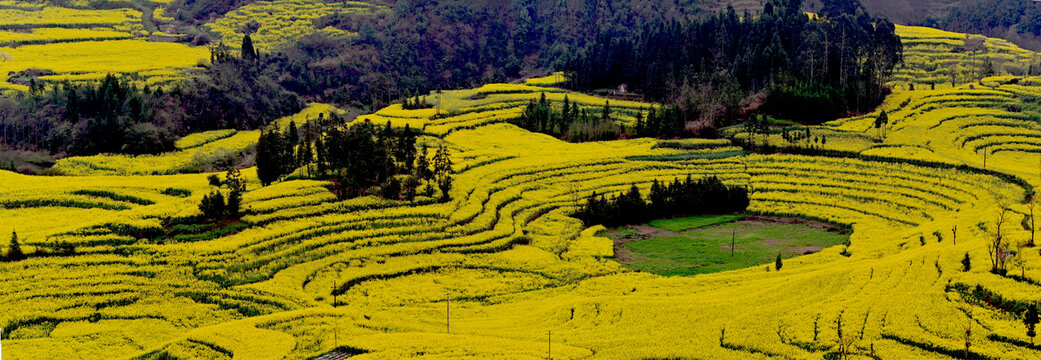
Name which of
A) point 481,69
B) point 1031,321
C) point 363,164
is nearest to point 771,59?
point 363,164

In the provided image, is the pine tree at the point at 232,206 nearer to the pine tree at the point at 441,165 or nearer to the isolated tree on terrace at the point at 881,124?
the pine tree at the point at 441,165

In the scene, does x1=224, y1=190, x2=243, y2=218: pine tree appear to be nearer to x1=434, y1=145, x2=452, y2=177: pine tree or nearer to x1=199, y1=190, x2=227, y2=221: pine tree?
x1=199, y1=190, x2=227, y2=221: pine tree

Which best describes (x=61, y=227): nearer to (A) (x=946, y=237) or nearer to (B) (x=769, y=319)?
(B) (x=769, y=319)

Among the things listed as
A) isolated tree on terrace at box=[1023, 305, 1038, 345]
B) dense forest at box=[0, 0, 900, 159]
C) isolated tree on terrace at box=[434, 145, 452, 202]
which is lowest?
isolated tree on terrace at box=[1023, 305, 1038, 345]

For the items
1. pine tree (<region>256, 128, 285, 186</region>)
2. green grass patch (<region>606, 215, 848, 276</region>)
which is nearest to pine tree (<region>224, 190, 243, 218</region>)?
pine tree (<region>256, 128, 285, 186</region>)

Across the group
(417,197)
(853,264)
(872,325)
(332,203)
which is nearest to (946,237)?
(853,264)

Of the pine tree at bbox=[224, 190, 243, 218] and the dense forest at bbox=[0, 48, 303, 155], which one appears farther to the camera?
the dense forest at bbox=[0, 48, 303, 155]
